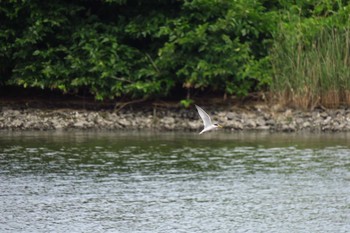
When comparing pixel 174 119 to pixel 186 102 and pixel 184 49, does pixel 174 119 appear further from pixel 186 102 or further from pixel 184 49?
pixel 184 49

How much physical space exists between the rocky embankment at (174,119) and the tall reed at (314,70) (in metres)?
0.41

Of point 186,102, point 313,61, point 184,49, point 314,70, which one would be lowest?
point 186,102

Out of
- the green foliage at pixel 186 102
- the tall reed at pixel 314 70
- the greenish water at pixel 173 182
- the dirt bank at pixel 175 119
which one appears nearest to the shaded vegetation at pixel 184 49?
the tall reed at pixel 314 70

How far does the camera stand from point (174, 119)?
96.4ft

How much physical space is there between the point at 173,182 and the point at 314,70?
9.40m

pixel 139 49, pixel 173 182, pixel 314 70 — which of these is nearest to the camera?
pixel 173 182

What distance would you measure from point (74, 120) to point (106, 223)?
12.5 meters

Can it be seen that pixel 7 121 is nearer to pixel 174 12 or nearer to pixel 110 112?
pixel 110 112

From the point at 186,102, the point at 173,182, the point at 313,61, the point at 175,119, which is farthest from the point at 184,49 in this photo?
the point at 173,182

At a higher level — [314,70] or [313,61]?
[313,61]

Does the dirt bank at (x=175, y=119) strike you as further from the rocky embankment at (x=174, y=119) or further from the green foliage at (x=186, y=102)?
the green foliage at (x=186, y=102)

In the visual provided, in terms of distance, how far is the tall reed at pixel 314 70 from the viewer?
29250mm

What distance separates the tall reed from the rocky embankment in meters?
0.41

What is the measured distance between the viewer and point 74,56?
30.1 m
